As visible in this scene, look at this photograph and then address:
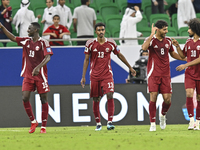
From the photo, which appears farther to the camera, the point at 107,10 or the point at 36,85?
the point at 107,10

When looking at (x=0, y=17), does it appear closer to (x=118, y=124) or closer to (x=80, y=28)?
(x=80, y=28)

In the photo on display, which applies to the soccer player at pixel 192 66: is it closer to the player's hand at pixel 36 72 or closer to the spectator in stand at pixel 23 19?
the player's hand at pixel 36 72

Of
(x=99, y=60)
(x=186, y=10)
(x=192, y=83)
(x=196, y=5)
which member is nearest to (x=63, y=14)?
(x=186, y=10)

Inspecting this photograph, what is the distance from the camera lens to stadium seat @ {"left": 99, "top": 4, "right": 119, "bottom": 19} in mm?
16047

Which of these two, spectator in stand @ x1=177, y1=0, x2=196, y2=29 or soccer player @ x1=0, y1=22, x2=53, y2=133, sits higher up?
spectator in stand @ x1=177, y1=0, x2=196, y2=29

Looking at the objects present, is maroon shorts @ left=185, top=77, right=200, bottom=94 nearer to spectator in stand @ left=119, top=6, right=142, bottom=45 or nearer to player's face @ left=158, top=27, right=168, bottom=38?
player's face @ left=158, top=27, right=168, bottom=38

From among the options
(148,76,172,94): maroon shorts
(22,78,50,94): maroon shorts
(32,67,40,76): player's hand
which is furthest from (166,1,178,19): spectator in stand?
(32,67,40,76): player's hand

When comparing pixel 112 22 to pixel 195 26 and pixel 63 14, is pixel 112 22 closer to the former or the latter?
pixel 63 14

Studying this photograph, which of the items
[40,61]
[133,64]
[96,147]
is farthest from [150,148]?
[133,64]

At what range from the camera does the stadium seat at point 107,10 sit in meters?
16.0

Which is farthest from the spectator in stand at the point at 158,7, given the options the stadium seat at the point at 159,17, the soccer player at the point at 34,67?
the soccer player at the point at 34,67

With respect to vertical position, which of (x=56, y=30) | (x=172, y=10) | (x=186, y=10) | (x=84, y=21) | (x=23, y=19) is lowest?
(x=56, y=30)

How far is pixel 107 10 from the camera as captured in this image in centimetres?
1608

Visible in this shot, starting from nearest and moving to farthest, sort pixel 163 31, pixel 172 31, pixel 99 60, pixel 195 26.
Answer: pixel 163 31, pixel 195 26, pixel 99 60, pixel 172 31
